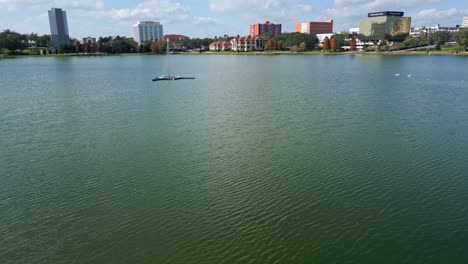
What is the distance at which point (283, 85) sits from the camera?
1465 inches

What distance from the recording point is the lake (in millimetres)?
8203

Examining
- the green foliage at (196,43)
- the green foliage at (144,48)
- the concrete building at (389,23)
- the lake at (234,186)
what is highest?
the concrete building at (389,23)

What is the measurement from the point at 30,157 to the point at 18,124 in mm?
7040

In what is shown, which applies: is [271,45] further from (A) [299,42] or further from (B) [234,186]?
(B) [234,186]

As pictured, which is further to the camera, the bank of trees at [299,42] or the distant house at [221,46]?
the distant house at [221,46]

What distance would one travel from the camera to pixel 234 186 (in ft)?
37.0

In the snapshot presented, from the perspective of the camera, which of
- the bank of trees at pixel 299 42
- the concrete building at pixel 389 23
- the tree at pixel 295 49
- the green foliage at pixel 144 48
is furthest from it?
the concrete building at pixel 389 23

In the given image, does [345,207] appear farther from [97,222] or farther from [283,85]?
[283,85]

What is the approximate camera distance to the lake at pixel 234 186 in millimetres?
8203

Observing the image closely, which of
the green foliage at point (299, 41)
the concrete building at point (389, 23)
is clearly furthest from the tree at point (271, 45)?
the concrete building at point (389, 23)

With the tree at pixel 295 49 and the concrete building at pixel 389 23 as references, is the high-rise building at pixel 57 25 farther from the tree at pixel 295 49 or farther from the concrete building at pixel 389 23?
the concrete building at pixel 389 23

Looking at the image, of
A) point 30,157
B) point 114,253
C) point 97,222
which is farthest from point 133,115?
point 114,253

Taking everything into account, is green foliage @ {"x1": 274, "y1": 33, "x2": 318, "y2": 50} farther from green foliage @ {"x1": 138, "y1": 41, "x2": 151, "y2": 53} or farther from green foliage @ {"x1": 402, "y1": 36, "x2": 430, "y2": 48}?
green foliage @ {"x1": 138, "y1": 41, "x2": 151, "y2": 53}

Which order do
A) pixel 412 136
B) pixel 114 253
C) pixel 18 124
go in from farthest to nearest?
pixel 18 124 → pixel 412 136 → pixel 114 253
